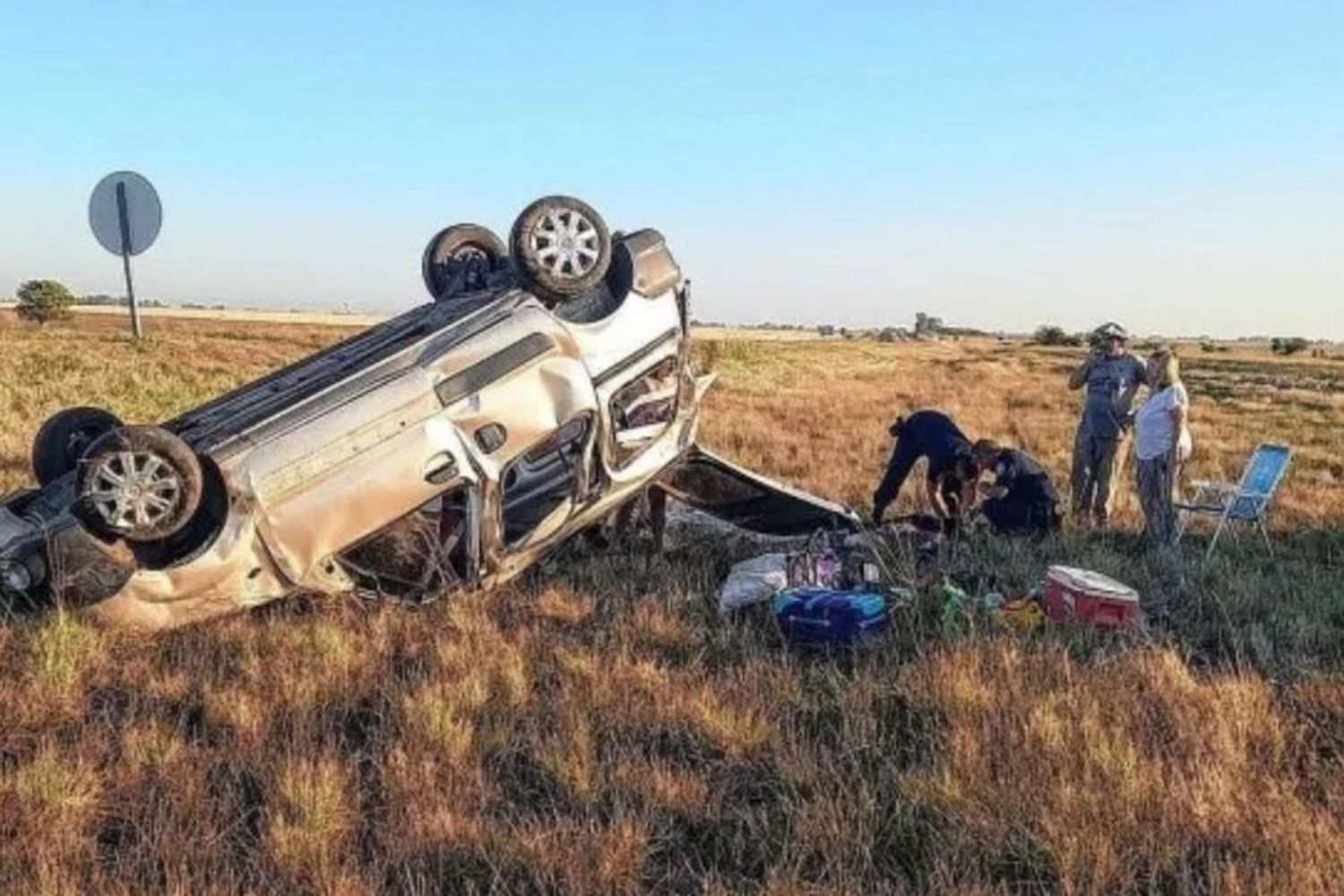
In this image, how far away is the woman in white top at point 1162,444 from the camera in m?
8.38

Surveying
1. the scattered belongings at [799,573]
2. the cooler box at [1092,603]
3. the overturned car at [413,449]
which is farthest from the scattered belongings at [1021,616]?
the overturned car at [413,449]

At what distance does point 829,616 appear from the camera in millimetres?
5137

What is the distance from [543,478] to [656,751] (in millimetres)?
2913

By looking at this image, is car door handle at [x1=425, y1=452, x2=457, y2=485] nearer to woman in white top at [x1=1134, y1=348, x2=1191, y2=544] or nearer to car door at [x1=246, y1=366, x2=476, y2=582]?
car door at [x1=246, y1=366, x2=476, y2=582]

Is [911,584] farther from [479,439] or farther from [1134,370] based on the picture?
[1134,370]

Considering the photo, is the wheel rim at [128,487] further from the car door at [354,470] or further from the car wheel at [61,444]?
the car wheel at [61,444]

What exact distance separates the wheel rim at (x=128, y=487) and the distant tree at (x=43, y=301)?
4432 cm

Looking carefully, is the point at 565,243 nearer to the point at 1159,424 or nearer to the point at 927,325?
the point at 1159,424

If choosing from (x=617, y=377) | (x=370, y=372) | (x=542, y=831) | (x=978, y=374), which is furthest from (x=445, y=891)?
(x=978, y=374)

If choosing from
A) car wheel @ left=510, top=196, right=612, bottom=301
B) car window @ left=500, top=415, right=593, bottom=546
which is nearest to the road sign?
car window @ left=500, top=415, right=593, bottom=546

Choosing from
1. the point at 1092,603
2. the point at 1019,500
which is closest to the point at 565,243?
the point at 1092,603

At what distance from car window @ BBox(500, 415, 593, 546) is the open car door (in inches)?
27.8

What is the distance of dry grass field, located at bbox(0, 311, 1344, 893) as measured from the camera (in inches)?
121

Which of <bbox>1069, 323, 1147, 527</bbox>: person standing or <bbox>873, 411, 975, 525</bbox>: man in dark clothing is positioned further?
<bbox>1069, 323, 1147, 527</bbox>: person standing
